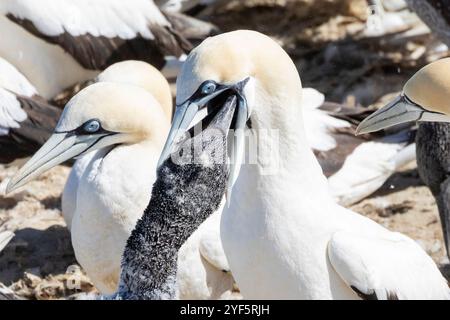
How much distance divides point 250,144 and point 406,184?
3202mm

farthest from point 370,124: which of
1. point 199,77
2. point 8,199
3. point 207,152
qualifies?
point 8,199

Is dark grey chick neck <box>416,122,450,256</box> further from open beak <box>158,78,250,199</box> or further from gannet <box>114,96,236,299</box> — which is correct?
gannet <box>114,96,236,299</box>

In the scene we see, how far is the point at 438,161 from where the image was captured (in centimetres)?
715

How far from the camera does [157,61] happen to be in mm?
8938

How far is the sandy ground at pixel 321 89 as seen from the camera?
7281 mm

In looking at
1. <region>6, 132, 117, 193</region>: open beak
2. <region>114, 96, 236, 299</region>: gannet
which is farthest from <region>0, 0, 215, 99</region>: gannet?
<region>114, 96, 236, 299</region>: gannet

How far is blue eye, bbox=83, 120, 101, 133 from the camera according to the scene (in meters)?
5.93

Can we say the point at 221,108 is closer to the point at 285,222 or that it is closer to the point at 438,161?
the point at 285,222

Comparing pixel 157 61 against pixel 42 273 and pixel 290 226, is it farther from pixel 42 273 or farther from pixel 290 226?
pixel 290 226

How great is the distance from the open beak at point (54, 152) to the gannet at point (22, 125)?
1.78m

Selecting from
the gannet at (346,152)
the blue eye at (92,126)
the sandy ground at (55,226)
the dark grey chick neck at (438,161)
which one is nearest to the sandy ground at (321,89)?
the sandy ground at (55,226)

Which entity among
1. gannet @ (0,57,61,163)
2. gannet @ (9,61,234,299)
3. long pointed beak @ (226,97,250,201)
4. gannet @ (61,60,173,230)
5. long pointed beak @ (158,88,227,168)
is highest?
long pointed beak @ (158,88,227,168)

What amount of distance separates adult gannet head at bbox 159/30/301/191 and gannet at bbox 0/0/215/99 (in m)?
3.60
